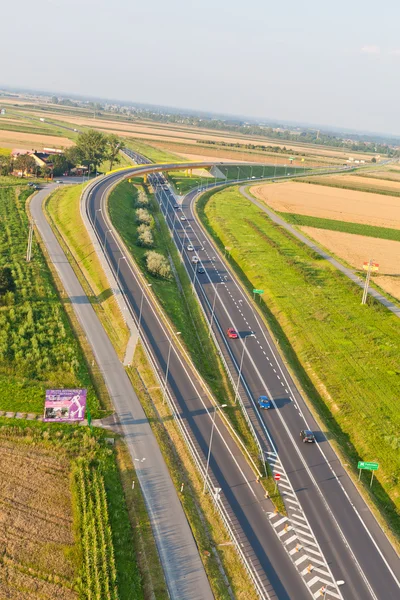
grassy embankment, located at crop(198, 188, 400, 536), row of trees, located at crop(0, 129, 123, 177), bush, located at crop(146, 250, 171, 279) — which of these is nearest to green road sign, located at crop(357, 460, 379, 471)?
grassy embankment, located at crop(198, 188, 400, 536)

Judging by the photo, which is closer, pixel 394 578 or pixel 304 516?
pixel 394 578

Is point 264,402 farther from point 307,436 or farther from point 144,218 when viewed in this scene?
point 144,218

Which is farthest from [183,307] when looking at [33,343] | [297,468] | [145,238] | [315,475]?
[315,475]

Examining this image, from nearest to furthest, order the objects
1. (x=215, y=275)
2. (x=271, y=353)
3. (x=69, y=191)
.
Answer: (x=271, y=353) < (x=215, y=275) < (x=69, y=191)

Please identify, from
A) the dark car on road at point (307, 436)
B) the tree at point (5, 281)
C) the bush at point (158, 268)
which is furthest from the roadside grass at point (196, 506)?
the bush at point (158, 268)

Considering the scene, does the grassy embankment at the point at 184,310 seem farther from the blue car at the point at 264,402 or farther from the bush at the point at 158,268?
the blue car at the point at 264,402

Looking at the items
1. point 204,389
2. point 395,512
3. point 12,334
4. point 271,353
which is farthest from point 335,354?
point 12,334

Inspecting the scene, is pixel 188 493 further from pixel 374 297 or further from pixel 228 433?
pixel 374 297
